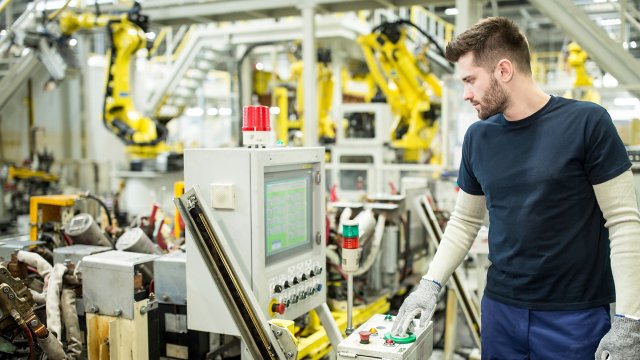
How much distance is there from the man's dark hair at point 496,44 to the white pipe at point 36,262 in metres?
2.34

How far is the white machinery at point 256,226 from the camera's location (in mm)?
2379

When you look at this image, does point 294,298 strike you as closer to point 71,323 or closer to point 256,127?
point 256,127

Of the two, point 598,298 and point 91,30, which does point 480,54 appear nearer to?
point 598,298

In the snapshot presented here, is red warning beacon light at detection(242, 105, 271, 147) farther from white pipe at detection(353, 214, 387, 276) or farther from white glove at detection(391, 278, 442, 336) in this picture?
white pipe at detection(353, 214, 387, 276)

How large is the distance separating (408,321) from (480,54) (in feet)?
3.10

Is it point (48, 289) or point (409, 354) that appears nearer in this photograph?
point (409, 354)

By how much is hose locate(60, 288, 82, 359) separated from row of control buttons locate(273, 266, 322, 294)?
980 millimetres

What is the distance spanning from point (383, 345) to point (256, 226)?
71 centimetres

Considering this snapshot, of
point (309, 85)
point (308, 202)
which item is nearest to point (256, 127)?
point (308, 202)

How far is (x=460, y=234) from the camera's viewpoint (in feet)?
7.16

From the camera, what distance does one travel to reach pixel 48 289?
8.95 ft

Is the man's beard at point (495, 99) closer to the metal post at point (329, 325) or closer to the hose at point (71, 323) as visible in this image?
the metal post at point (329, 325)

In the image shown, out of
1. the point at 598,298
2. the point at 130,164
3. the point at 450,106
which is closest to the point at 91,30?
the point at 130,164

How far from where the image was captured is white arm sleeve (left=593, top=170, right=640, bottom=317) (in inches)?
67.3
